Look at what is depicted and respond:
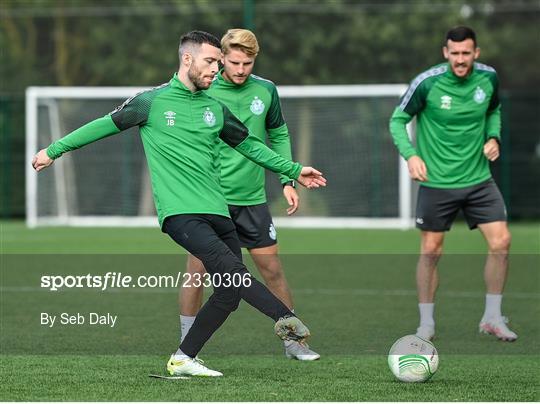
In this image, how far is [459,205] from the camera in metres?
9.34

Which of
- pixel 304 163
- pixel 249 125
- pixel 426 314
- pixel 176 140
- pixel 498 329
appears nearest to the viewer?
pixel 176 140

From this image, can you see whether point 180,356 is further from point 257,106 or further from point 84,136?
point 257,106

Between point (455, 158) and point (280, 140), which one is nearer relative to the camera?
point (280, 140)

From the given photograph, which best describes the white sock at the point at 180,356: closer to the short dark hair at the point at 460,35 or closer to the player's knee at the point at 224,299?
the player's knee at the point at 224,299

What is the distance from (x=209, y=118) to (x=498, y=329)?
10.1 ft

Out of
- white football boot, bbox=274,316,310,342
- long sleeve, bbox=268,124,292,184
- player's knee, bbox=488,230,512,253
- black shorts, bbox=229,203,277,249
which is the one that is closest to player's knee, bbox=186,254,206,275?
black shorts, bbox=229,203,277,249

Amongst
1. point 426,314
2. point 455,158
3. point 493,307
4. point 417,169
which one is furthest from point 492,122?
point 426,314

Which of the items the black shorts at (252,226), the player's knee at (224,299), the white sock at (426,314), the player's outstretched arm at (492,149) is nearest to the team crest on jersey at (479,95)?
the player's outstretched arm at (492,149)

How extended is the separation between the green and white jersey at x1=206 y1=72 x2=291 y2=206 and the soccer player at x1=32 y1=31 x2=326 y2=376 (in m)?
1.00

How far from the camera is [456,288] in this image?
1255cm

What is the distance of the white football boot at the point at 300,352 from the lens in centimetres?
782

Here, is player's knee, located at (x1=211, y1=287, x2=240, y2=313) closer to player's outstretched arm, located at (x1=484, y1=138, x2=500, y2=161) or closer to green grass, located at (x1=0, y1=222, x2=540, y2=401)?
green grass, located at (x1=0, y1=222, x2=540, y2=401)

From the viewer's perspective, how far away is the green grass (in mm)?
6570

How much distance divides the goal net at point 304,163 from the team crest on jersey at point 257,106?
46.9 feet
